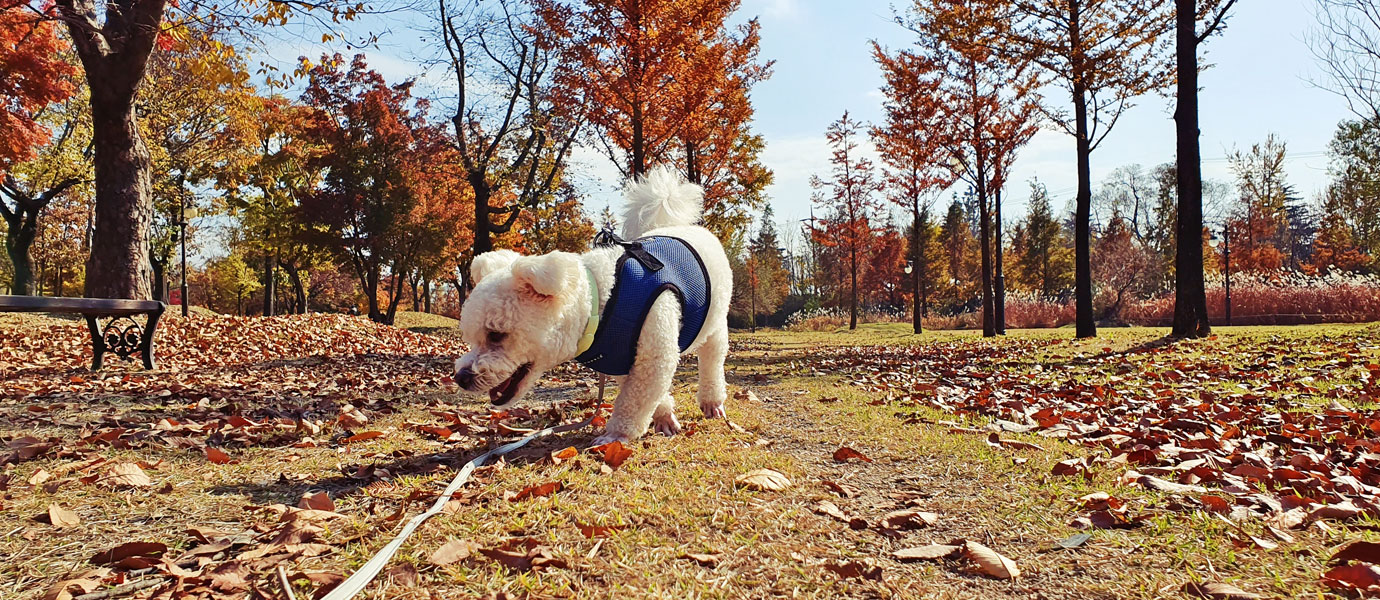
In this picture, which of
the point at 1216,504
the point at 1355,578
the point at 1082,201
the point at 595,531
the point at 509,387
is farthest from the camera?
the point at 1082,201

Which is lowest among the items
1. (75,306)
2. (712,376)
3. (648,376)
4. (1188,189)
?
(712,376)

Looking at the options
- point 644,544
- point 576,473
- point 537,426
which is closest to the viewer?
point 644,544

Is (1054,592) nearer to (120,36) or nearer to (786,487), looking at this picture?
(786,487)

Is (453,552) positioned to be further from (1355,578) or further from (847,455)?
(1355,578)

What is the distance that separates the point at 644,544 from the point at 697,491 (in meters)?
0.59

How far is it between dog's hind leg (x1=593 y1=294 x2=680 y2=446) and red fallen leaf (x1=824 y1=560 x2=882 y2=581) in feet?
5.69

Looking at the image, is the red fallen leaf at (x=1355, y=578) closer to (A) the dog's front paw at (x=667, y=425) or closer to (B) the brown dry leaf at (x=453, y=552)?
(B) the brown dry leaf at (x=453, y=552)

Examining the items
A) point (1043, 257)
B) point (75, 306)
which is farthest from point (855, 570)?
point (1043, 257)

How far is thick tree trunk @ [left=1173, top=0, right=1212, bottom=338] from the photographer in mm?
10664

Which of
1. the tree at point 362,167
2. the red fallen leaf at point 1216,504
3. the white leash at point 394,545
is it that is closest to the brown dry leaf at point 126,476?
the white leash at point 394,545

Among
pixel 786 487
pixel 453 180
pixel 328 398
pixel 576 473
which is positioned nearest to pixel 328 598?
pixel 576 473

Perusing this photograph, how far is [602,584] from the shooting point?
186 centimetres

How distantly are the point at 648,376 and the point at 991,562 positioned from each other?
6.49ft

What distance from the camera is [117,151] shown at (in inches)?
396
